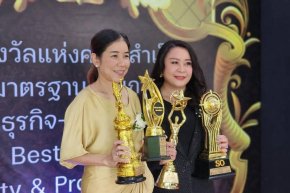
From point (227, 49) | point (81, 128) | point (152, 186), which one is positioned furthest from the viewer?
point (227, 49)

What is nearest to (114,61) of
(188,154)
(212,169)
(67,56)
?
(188,154)

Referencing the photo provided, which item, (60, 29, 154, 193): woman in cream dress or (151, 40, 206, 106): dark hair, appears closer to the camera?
(60, 29, 154, 193): woman in cream dress

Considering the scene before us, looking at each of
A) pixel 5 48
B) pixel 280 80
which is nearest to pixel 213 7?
pixel 280 80

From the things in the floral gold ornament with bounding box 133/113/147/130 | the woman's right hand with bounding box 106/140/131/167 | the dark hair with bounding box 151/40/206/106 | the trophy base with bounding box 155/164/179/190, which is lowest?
the trophy base with bounding box 155/164/179/190

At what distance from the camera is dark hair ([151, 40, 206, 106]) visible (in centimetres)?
182

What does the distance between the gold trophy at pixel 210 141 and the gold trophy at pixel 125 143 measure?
1.07ft

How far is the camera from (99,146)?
1.61m

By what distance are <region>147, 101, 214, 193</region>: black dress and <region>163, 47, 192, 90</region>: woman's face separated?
11cm

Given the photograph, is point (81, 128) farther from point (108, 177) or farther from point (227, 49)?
point (227, 49)

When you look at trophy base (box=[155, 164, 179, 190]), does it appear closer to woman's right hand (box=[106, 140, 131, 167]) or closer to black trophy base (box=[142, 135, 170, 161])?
black trophy base (box=[142, 135, 170, 161])

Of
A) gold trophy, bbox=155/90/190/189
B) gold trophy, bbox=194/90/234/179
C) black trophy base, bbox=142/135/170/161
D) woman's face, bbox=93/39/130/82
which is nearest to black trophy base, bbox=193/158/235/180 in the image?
gold trophy, bbox=194/90/234/179

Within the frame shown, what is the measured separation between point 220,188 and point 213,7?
1188mm

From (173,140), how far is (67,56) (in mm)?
957

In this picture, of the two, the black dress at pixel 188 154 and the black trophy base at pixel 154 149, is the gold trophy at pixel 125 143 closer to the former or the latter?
the black trophy base at pixel 154 149
